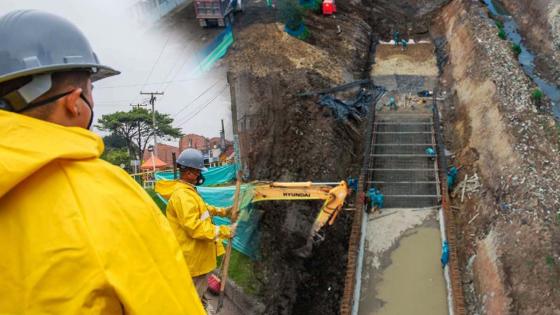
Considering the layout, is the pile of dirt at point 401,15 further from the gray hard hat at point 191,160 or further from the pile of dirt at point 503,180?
the gray hard hat at point 191,160

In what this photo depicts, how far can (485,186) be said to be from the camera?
1123 cm

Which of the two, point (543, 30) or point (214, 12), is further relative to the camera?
point (214, 12)

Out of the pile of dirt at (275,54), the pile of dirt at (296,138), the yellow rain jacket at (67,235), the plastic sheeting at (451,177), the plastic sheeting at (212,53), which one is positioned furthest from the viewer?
the plastic sheeting at (212,53)

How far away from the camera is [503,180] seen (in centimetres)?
1083

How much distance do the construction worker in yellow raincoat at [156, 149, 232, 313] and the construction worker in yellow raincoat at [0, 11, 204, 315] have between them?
10.1 feet

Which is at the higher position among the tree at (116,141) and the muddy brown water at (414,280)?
the tree at (116,141)

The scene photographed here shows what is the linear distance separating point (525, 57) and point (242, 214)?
1330cm

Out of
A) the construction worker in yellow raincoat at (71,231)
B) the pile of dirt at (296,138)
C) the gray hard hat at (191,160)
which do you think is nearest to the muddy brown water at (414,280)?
the pile of dirt at (296,138)

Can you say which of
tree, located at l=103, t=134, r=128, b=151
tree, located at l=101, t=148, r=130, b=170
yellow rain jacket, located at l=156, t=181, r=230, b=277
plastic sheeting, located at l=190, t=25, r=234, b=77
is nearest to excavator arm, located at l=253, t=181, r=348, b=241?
yellow rain jacket, located at l=156, t=181, r=230, b=277

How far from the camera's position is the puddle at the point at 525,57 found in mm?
14908

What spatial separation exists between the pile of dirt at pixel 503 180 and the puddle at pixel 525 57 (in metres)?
0.88

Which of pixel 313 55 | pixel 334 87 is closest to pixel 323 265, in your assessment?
pixel 334 87

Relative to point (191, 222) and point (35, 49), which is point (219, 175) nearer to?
point (191, 222)

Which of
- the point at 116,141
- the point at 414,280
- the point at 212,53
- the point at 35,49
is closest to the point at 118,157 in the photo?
the point at 116,141
